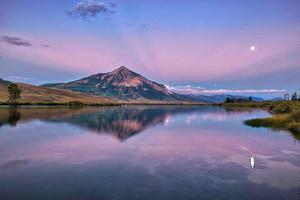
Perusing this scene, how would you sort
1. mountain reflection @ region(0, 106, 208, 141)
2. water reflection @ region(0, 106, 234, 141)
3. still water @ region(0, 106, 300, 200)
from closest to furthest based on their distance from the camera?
still water @ region(0, 106, 300, 200), mountain reflection @ region(0, 106, 208, 141), water reflection @ region(0, 106, 234, 141)

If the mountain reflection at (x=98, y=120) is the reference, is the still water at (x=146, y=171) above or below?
below

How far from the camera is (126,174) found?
57.4 ft

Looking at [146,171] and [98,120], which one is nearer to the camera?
[146,171]

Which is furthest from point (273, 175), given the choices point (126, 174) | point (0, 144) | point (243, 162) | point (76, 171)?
point (0, 144)

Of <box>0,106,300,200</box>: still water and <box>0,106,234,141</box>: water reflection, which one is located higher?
<box>0,106,234,141</box>: water reflection

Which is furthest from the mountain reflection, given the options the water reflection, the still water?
the still water

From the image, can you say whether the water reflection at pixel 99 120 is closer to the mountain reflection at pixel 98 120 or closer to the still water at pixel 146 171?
A: the mountain reflection at pixel 98 120

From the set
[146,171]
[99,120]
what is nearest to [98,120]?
[99,120]

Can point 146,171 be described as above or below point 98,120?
below

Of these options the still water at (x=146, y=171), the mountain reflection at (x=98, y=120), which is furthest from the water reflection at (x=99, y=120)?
the still water at (x=146, y=171)

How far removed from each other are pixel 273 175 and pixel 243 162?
3.93 metres

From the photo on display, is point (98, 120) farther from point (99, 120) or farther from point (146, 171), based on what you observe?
point (146, 171)

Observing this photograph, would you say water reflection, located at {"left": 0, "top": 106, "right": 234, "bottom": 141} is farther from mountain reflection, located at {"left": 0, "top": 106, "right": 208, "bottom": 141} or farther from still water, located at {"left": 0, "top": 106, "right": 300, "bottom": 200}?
still water, located at {"left": 0, "top": 106, "right": 300, "bottom": 200}

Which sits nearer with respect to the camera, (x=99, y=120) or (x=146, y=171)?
(x=146, y=171)
